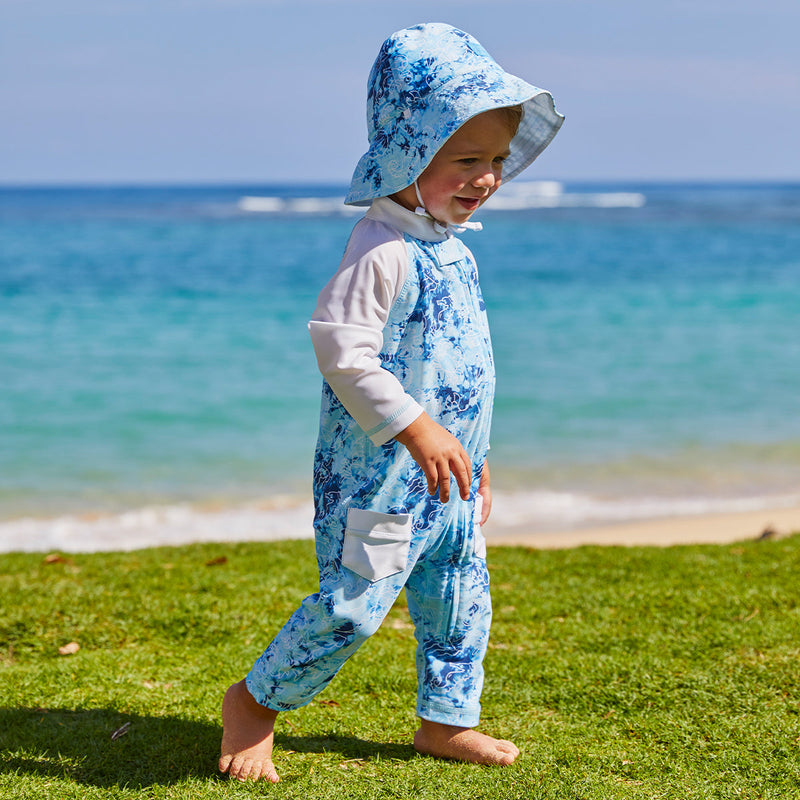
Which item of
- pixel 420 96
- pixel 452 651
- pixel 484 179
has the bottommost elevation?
pixel 452 651

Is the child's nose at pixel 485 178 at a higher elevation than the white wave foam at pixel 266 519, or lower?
higher

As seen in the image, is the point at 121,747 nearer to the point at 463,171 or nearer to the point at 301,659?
the point at 301,659

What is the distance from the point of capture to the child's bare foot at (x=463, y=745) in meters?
2.73

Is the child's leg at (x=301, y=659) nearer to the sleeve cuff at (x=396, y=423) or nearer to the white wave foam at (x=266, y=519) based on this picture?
the sleeve cuff at (x=396, y=423)

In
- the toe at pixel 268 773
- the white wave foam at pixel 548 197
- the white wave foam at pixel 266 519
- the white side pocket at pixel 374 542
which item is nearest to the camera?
the white side pocket at pixel 374 542

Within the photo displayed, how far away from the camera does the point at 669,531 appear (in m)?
6.86

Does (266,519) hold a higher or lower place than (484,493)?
lower

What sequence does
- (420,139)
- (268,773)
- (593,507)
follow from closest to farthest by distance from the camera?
(420,139), (268,773), (593,507)

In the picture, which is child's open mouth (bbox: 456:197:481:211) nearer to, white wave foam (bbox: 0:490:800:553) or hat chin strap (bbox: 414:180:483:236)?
hat chin strap (bbox: 414:180:483:236)

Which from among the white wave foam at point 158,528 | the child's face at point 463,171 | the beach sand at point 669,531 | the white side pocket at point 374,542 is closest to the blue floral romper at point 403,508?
the white side pocket at point 374,542

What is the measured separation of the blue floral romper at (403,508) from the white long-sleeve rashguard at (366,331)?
6 cm

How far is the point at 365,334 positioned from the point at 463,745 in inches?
48.9

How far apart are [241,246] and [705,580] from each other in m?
28.3

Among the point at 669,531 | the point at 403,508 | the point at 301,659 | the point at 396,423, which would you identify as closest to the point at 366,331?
the point at 396,423
